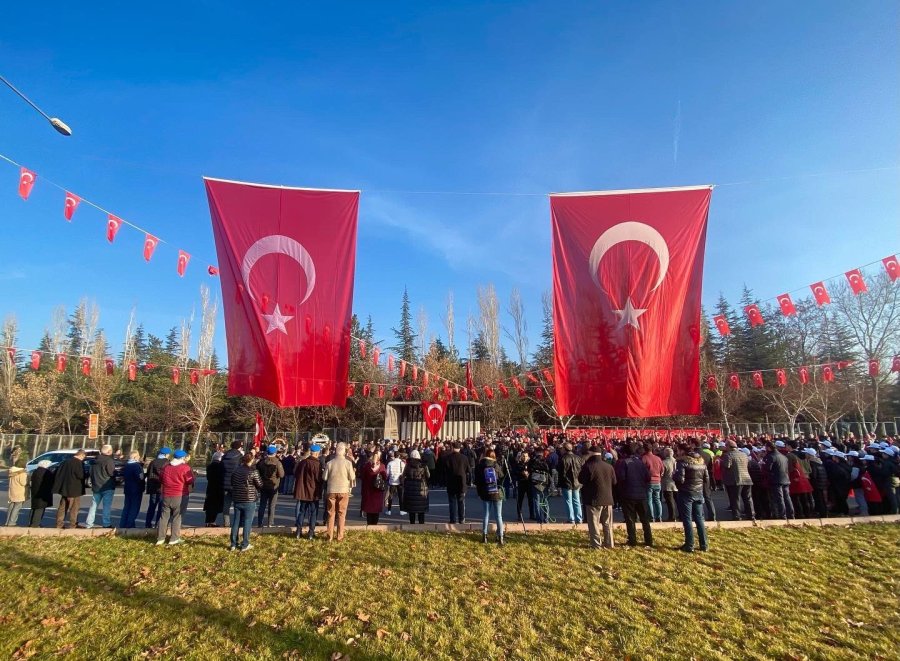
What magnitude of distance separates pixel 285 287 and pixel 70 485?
23.0ft

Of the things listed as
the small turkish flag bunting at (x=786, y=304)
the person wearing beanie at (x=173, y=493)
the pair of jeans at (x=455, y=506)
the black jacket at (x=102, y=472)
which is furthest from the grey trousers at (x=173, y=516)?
the small turkish flag bunting at (x=786, y=304)

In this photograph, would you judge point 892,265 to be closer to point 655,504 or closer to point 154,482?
point 655,504

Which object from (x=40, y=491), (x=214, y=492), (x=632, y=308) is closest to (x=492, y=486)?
(x=632, y=308)

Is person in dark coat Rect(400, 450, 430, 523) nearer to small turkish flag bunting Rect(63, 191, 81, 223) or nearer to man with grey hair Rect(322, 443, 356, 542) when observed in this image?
man with grey hair Rect(322, 443, 356, 542)

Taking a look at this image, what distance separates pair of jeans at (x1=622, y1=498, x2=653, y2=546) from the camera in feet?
26.5

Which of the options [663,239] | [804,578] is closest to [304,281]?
[663,239]

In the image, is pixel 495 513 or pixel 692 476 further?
pixel 495 513

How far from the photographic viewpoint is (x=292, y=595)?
5746 millimetres

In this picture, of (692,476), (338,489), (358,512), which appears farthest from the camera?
(358,512)

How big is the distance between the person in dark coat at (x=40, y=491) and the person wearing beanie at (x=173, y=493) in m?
3.84

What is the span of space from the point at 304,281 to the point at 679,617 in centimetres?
784

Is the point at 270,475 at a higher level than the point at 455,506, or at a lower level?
higher

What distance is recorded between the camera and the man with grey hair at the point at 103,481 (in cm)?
1002

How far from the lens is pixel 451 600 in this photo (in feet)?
18.3
